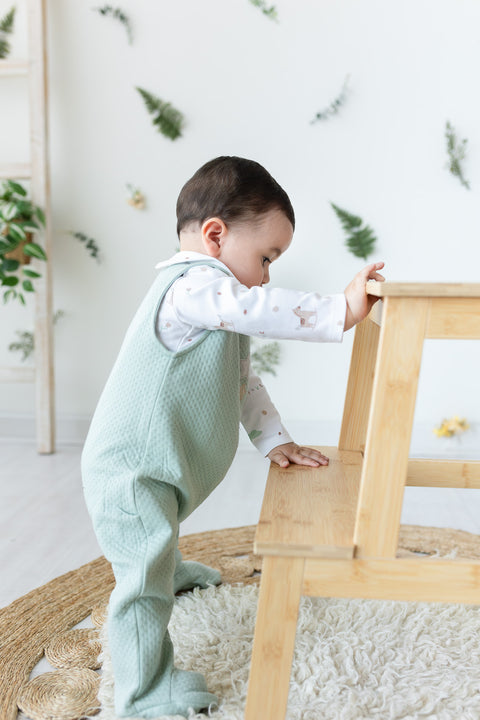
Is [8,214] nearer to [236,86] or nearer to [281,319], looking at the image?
[236,86]

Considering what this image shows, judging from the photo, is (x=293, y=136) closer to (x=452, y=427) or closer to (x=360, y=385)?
(x=452, y=427)

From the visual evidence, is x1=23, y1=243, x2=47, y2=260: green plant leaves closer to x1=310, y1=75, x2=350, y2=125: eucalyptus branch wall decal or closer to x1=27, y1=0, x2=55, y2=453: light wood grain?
x1=27, y1=0, x2=55, y2=453: light wood grain

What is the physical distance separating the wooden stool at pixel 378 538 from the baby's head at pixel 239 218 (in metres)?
0.23

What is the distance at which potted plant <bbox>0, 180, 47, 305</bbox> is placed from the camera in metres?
1.90

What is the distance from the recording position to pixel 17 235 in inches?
74.6

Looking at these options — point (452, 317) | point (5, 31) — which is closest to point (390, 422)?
point (452, 317)

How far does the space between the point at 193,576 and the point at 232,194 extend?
2.05ft

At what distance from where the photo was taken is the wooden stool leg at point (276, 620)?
717 mm

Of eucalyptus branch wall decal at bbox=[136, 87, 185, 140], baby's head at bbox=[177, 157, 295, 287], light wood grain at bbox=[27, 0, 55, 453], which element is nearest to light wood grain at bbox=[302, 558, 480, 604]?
baby's head at bbox=[177, 157, 295, 287]

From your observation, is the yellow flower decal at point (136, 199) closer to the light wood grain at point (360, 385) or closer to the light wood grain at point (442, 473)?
the light wood grain at point (360, 385)

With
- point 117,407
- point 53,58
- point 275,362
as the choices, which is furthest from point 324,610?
point 53,58

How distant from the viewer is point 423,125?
6.38 ft

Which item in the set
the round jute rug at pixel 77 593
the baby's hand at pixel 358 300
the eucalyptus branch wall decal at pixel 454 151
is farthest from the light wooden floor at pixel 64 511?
the eucalyptus branch wall decal at pixel 454 151

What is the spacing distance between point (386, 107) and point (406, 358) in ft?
4.78
